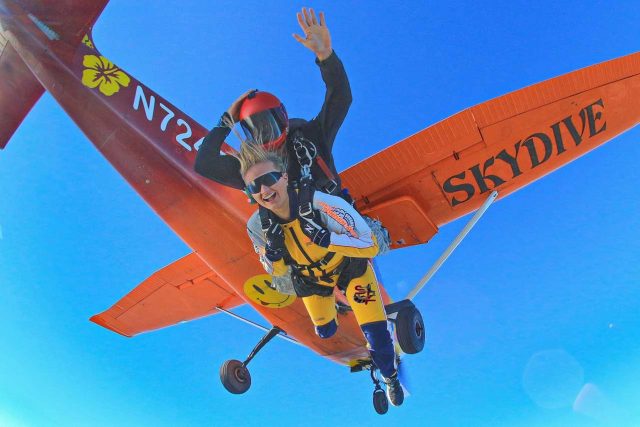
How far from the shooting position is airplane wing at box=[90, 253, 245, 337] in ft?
24.1

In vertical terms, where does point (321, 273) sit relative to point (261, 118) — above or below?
below

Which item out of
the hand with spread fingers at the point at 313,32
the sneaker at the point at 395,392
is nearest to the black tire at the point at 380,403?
the sneaker at the point at 395,392

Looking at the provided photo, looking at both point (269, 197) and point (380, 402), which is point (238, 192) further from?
point (380, 402)

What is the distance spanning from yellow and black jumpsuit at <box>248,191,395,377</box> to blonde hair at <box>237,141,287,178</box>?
225 mm

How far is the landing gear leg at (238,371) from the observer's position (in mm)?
6391

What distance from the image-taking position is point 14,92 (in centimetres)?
587

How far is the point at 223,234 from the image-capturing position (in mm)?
5262

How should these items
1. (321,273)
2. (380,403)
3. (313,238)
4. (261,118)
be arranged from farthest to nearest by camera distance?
(380,403)
(321,273)
(261,118)
(313,238)

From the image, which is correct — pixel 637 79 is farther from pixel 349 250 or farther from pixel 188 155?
pixel 188 155

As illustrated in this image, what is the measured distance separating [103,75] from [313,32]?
9.15 ft

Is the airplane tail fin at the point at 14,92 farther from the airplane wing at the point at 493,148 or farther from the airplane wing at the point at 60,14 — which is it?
the airplane wing at the point at 493,148

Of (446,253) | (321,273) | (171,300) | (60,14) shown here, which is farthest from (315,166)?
(171,300)

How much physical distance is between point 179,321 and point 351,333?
3434 millimetres

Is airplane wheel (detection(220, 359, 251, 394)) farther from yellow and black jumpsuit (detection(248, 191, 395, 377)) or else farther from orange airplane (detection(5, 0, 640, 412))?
yellow and black jumpsuit (detection(248, 191, 395, 377))
